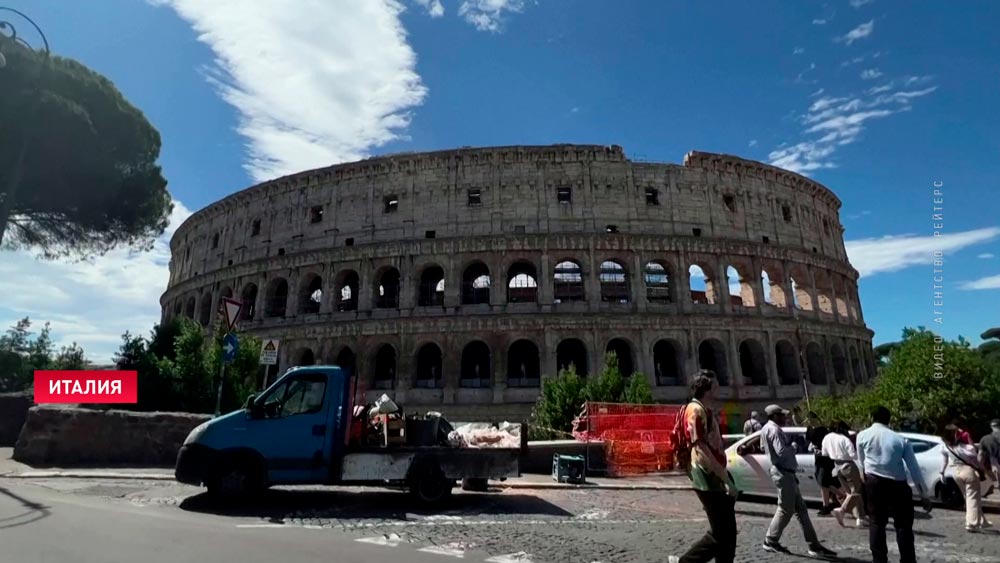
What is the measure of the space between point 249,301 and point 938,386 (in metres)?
31.0

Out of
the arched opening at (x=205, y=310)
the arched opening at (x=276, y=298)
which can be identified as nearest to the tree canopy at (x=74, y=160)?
the arched opening at (x=276, y=298)

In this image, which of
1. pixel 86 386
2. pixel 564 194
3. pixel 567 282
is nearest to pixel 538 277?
Result: pixel 567 282

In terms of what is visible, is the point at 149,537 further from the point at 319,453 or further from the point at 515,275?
the point at 515,275

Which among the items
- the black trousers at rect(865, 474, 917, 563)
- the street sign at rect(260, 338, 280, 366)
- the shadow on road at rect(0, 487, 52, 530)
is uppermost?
the street sign at rect(260, 338, 280, 366)

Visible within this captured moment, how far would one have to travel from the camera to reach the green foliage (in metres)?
13.7

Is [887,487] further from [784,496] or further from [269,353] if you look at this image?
[269,353]

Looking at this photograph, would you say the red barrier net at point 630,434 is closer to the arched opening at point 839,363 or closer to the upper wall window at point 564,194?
the upper wall window at point 564,194

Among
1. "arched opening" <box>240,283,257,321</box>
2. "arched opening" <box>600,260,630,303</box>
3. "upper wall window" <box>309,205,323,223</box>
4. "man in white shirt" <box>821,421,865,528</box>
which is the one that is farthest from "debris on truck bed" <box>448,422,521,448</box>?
"arched opening" <box>240,283,257,321</box>

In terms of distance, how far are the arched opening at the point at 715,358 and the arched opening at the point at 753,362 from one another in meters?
1.43

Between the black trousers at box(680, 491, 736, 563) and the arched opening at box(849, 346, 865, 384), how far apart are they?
30321mm

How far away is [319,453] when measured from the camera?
25.0 feet

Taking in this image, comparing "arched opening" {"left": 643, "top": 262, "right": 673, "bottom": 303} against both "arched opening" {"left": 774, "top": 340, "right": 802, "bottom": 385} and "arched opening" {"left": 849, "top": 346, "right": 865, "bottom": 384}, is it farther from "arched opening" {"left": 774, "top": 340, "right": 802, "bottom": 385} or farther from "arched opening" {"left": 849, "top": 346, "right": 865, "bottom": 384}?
"arched opening" {"left": 849, "top": 346, "right": 865, "bottom": 384}

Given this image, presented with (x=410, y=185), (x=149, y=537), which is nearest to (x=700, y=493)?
(x=149, y=537)

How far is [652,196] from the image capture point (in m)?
25.8
